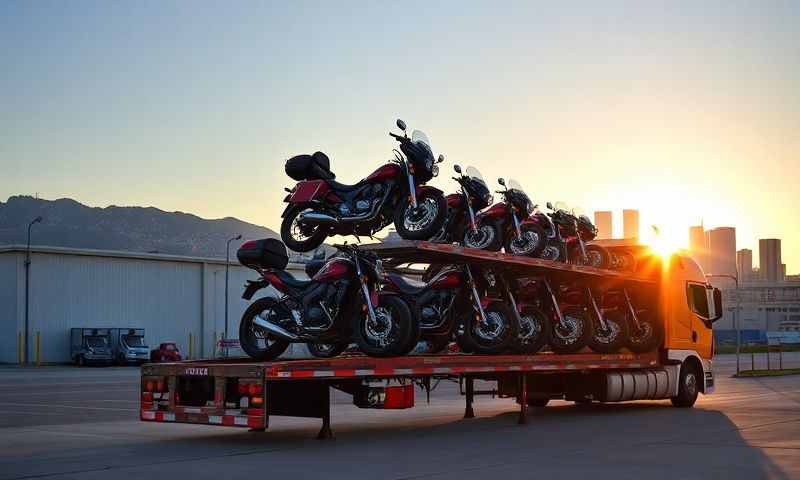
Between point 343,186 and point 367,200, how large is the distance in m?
0.51

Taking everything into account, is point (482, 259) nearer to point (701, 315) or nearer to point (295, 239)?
point (295, 239)

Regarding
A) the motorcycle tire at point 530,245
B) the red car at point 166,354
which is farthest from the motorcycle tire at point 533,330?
the red car at point 166,354

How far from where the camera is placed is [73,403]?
23.5 meters

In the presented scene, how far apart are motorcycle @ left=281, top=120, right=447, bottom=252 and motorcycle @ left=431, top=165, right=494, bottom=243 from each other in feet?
3.58

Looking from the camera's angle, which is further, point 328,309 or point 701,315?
point 701,315

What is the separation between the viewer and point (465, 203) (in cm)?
1744

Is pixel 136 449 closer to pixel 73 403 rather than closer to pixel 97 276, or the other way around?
pixel 73 403

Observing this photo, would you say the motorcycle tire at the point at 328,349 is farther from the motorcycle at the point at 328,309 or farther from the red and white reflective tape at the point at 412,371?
the red and white reflective tape at the point at 412,371

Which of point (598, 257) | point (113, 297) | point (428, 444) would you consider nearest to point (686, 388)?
point (598, 257)

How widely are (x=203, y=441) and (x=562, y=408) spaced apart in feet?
28.6

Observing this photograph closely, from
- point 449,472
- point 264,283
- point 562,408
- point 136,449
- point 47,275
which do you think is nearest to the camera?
point 449,472

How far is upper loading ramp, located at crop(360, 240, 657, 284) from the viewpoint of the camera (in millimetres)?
14641

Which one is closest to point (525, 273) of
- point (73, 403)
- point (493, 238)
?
point (493, 238)

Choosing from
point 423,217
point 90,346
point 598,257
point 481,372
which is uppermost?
point 423,217
